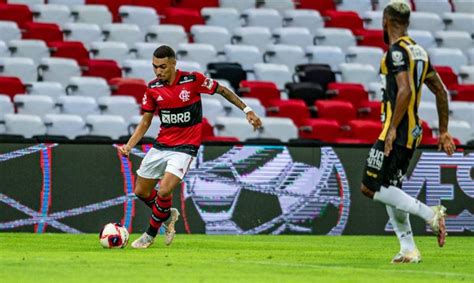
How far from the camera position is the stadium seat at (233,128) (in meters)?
21.4

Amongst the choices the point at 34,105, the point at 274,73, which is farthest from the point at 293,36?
the point at 34,105

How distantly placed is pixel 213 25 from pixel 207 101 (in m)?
3.27

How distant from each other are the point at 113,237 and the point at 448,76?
1254 centimetres

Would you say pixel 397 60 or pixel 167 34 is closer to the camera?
pixel 397 60

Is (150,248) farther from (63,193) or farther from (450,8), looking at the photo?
(450,8)

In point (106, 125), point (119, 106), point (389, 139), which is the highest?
point (389, 139)

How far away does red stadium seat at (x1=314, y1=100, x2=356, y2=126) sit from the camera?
2270cm

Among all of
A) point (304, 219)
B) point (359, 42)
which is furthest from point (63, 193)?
point (359, 42)

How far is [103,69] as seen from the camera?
22734mm

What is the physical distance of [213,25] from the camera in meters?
25.2

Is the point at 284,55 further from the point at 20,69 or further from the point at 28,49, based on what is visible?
the point at 20,69

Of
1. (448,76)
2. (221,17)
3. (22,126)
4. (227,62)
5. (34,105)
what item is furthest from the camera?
(221,17)

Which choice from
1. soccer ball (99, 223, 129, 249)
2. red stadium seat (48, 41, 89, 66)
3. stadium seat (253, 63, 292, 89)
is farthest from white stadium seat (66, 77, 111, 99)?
soccer ball (99, 223, 129, 249)

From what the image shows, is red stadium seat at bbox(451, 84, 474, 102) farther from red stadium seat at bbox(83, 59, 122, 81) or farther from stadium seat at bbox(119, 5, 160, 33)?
red stadium seat at bbox(83, 59, 122, 81)
